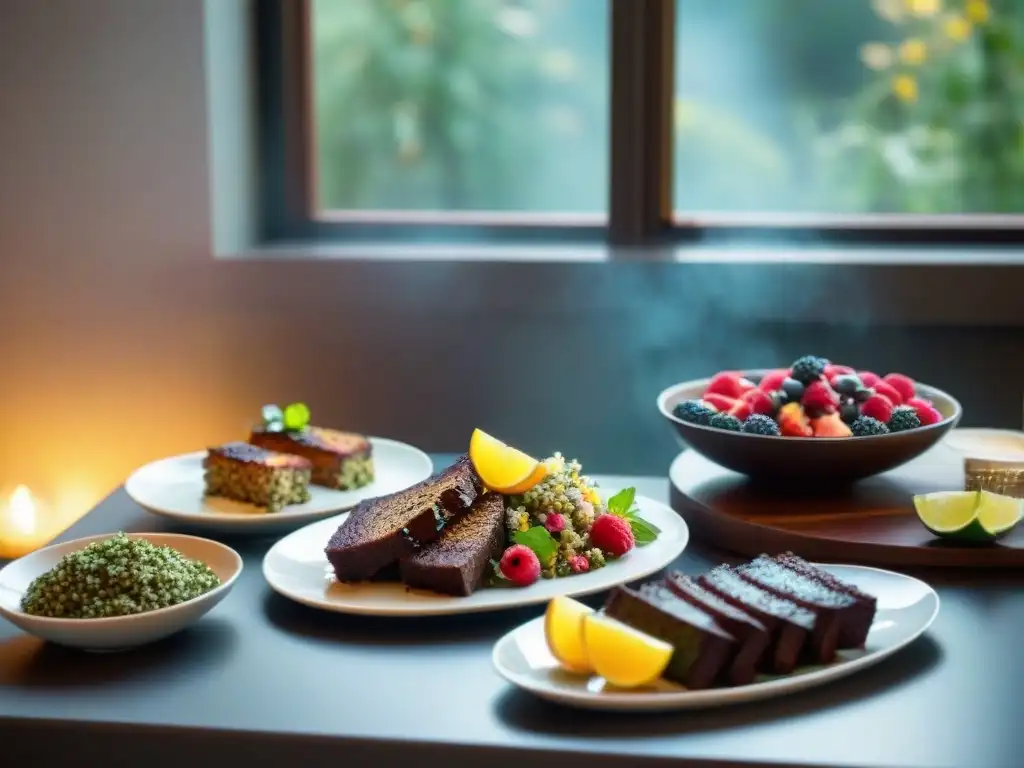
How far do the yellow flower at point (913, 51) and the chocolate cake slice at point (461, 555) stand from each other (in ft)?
5.38

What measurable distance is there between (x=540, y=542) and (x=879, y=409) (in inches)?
21.4

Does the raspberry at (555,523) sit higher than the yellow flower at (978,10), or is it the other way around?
the yellow flower at (978,10)

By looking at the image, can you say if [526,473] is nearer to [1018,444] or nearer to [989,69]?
[1018,444]

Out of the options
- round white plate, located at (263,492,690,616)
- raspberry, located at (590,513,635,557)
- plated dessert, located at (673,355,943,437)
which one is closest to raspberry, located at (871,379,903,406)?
plated dessert, located at (673,355,943,437)

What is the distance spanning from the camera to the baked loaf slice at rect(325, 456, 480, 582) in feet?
4.75

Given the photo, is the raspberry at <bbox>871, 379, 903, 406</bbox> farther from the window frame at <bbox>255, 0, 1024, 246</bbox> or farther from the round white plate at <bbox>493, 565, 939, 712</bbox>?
the window frame at <bbox>255, 0, 1024, 246</bbox>

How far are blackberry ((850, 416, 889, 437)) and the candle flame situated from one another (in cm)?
176

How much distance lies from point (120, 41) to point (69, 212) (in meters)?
0.36

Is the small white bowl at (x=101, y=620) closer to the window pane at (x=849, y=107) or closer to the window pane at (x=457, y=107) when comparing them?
the window pane at (x=457, y=107)

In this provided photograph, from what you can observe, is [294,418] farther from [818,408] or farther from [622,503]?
[818,408]

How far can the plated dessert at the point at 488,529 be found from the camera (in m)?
1.44

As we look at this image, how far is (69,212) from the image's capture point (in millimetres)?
2604

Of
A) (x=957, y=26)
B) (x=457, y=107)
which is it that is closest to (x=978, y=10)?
(x=957, y=26)

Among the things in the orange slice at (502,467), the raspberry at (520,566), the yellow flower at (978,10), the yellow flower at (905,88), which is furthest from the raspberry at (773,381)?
the yellow flower at (978,10)
